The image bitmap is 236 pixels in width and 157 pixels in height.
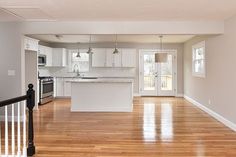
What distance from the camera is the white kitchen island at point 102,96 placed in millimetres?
7246

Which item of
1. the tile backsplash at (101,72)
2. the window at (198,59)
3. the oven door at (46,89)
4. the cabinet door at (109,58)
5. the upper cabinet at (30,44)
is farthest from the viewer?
the tile backsplash at (101,72)

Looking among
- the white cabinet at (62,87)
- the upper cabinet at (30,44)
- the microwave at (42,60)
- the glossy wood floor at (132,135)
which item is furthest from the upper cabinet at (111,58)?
the glossy wood floor at (132,135)

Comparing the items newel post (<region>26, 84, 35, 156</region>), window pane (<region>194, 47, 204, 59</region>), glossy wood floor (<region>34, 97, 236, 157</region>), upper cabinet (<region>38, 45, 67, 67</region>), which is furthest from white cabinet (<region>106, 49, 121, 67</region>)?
newel post (<region>26, 84, 35, 156</region>)

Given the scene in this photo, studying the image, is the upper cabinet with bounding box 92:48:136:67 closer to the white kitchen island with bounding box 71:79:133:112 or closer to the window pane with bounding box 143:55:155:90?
the window pane with bounding box 143:55:155:90

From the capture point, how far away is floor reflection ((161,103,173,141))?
15.0ft

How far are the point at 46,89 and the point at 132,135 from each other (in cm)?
521

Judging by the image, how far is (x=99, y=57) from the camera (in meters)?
10.6

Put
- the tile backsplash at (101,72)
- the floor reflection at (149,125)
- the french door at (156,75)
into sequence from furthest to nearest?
the french door at (156,75), the tile backsplash at (101,72), the floor reflection at (149,125)

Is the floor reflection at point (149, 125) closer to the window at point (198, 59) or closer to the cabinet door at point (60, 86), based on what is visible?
the window at point (198, 59)

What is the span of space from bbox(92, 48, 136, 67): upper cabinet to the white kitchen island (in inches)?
136

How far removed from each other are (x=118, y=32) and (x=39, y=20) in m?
1.82

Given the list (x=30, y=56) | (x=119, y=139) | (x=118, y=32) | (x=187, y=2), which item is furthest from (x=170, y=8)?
(x=30, y=56)

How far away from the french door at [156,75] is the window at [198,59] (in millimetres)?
2284

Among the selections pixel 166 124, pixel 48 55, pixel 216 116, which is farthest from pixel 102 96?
pixel 48 55
